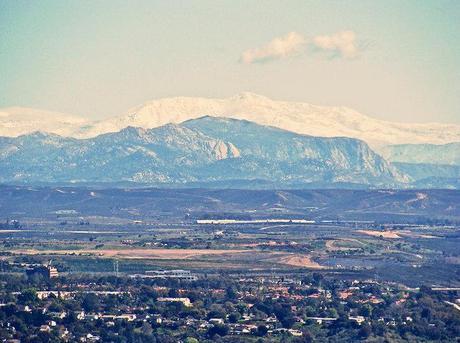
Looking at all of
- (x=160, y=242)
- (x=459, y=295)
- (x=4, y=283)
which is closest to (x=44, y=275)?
(x=4, y=283)

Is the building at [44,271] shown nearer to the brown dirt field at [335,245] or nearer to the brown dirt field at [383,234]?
the brown dirt field at [335,245]

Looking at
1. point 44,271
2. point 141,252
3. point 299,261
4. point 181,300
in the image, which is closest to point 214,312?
point 181,300

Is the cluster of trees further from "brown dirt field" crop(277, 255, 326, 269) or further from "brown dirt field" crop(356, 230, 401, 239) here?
"brown dirt field" crop(356, 230, 401, 239)

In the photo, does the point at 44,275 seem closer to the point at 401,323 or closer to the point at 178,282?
the point at 178,282

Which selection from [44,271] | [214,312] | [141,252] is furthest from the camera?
[141,252]

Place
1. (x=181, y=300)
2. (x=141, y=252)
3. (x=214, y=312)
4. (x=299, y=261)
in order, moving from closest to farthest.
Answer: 1. (x=214, y=312)
2. (x=181, y=300)
3. (x=299, y=261)
4. (x=141, y=252)

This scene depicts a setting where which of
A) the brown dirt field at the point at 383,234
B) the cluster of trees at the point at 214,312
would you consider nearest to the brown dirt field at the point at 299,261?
the cluster of trees at the point at 214,312

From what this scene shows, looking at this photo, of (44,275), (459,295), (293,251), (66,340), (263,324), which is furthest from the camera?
(293,251)

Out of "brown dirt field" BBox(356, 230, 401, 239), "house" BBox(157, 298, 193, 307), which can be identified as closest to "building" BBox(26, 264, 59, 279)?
"house" BBox(157, 298, 193, 307)

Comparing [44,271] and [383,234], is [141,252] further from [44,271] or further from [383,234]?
[383,234]

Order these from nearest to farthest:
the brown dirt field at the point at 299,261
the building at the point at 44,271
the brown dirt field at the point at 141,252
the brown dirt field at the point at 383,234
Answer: the building at the point at 44,271, the brown dirt field at the point at 299,261, the brown dirt field at the point at 141,252, the brown dirt field at the point at 383,234

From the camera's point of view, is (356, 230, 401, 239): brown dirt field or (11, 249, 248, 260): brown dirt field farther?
(356, 230, 401, 239): brown dirt field
